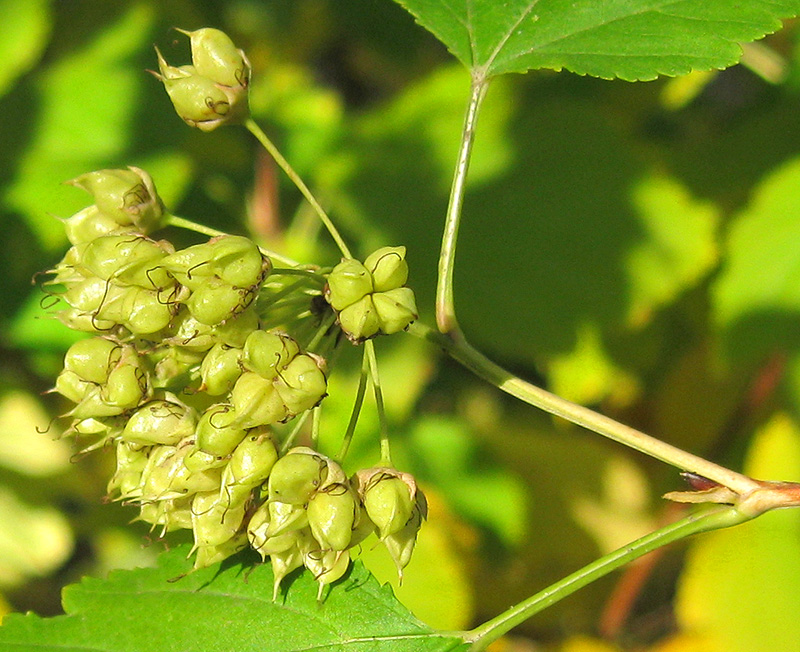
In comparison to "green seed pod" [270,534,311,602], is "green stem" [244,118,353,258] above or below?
above

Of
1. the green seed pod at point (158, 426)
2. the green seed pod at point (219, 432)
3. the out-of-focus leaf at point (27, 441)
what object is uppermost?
the green seed pod at point (219, 432)

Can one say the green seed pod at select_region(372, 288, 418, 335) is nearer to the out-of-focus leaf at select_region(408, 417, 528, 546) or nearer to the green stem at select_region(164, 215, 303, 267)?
the green stem at select_region(164, 215, 303, 267)

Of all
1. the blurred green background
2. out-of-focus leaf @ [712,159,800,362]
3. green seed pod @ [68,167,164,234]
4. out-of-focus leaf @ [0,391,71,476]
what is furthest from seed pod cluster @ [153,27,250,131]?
out-of-focus leaf @ [0,391,71,476]

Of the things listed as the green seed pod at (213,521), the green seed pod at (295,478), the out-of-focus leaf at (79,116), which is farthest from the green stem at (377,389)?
the out-of-focus leaf at (79,116)

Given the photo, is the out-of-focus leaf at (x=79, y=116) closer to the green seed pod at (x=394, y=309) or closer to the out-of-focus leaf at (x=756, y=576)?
the green seed pod at (x=394, y=309)

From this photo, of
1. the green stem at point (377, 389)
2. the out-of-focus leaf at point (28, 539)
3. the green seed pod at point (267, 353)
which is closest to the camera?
the green seed pod at point (267, 353)

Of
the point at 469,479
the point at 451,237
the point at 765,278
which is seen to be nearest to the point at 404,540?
the point at 451,237

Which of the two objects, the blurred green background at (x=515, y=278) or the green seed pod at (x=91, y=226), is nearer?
the green seed pod at (x=91, y=226)
